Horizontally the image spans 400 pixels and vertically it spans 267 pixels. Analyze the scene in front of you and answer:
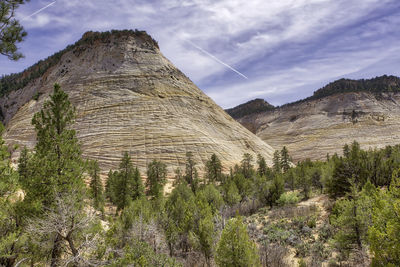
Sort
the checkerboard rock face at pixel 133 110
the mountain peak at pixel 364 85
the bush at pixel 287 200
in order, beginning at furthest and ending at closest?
the mountain peak at pixel 364 85 → the checkerboard rock face at pixel 133 110 → the bush at pixel 287 200

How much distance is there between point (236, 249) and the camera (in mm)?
7766

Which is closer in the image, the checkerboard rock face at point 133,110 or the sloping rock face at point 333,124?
the checkerboard rock face at point 133,110

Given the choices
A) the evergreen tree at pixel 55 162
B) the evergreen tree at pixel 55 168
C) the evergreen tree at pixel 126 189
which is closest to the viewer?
the evergreen tree at pixel 55 168

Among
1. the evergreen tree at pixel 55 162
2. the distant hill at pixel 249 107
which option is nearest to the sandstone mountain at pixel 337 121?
the distant hill at pixel 249 107

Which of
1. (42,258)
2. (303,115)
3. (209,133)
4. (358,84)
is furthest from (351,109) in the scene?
(42,258)

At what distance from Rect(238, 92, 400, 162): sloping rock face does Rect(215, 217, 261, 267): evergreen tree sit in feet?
244

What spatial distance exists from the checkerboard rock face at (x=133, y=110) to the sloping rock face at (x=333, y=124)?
25633 mm

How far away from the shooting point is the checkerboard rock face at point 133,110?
51844 millimetres

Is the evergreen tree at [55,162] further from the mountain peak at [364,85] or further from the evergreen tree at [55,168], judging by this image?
the mountain peak at [364,85]

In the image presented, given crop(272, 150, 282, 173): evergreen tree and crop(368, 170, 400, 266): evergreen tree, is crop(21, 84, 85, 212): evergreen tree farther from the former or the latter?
crop(272, 150, 282, 173): evergreen tree

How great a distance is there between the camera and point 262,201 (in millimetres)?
29062

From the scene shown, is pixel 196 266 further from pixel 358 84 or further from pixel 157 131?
pixel 358 84

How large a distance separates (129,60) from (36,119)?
6962cm

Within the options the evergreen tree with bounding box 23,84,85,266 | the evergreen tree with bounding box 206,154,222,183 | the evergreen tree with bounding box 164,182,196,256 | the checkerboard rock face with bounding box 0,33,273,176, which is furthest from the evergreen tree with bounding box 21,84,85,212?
the checkerboard rock face with bounding box 0,33,273,176
